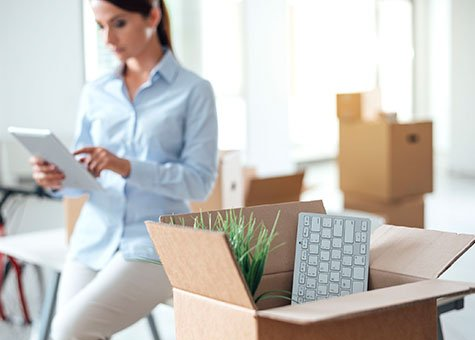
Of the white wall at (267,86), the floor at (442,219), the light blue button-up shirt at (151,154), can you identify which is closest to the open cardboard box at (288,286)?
the light blue button-up shirt at (151,154)

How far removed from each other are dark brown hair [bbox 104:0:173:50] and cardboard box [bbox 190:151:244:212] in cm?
50

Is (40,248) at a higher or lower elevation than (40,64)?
lower

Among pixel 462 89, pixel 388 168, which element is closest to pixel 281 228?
pixel 388 168

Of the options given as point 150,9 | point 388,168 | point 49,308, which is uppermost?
point 150,9

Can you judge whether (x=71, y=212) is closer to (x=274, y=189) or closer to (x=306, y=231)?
(x=274, y=189)

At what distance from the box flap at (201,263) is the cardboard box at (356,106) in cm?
344

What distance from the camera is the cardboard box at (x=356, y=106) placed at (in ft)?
14.7

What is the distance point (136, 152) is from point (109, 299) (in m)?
0.44

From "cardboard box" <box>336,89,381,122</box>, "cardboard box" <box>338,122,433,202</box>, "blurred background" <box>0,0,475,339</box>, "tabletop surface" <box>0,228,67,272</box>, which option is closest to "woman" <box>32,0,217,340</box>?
"tabletop surface" <box>0,228,67,272</box>

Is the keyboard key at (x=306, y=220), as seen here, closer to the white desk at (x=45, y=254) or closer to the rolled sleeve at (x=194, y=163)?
the rolled sleeve at (x=194, y=163)

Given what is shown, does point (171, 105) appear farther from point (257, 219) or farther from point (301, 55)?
point (301, 55)

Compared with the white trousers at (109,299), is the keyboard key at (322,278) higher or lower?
higher

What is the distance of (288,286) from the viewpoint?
1.26 metres

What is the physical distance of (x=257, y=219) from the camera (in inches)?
48.5
